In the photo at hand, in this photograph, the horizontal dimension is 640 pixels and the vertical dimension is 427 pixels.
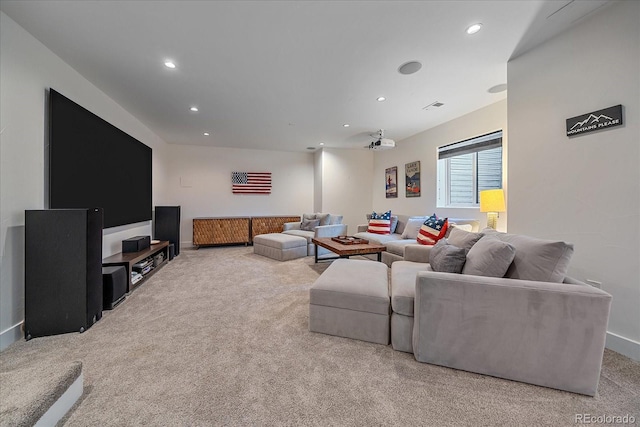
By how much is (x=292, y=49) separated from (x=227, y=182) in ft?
14.8

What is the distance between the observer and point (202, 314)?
90.5 inches

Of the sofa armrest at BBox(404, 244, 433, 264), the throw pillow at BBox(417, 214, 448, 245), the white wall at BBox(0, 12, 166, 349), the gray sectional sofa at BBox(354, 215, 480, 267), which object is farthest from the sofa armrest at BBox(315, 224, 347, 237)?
the white wall at BBox(0, 12, 166, 349)

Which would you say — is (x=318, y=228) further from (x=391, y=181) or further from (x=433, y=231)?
(x=391, y=181)

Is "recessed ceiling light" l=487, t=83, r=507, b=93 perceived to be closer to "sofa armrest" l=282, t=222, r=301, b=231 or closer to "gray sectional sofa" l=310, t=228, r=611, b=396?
"gray sectional sofa" l=310, t=228, r=611, b=396

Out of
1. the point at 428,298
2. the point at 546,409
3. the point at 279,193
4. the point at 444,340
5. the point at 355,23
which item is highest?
the point at 355,23

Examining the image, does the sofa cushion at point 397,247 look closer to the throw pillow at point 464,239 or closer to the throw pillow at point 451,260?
the throw pillow at point 464,239

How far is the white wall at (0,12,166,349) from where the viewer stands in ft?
5.85

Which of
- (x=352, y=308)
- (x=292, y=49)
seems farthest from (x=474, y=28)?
(x=352, y=308)

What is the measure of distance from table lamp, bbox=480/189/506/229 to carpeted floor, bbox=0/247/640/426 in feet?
5.36

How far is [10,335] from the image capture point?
180cm

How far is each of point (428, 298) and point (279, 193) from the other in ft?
17.7

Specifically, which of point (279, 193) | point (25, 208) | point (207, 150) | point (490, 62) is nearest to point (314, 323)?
point (25, 208)

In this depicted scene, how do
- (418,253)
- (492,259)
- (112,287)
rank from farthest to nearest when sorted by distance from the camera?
(418,253), (112,287), (492,259)

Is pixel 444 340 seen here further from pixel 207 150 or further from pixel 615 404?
pixel 207 150
